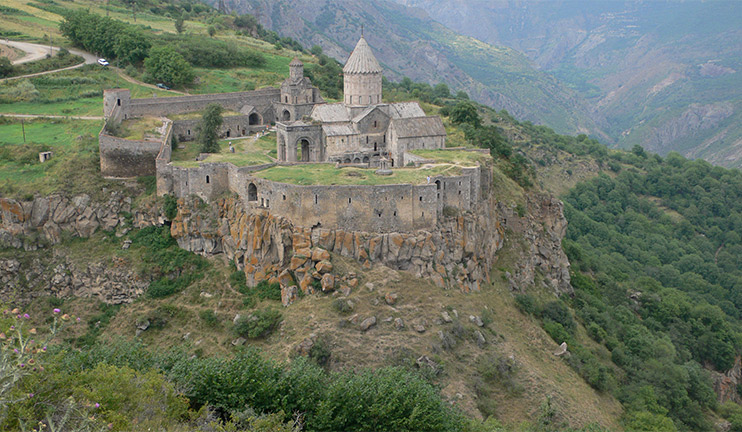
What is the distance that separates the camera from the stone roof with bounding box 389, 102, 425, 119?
54094 mm

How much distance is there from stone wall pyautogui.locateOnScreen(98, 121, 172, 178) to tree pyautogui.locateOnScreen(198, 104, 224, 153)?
12.2ft

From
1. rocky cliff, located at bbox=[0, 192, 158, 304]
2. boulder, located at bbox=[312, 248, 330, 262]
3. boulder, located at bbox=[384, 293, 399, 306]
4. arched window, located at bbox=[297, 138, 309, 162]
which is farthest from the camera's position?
arched window, located at bbox=[297, 138, 309, 162]

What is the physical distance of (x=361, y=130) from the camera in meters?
51.6

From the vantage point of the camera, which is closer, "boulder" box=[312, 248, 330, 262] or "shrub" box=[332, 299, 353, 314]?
"shrub" box=[332, 299, 353, 314]

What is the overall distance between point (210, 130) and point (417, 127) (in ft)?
49.1

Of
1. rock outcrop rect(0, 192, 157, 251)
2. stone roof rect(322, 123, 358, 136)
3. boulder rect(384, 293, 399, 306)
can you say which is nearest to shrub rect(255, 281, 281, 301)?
boulder rect(384, 293, 399, 306)

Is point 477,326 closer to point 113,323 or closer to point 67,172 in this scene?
point 113,323

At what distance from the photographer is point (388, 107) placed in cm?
5425

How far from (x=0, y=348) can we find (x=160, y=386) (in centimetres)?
655

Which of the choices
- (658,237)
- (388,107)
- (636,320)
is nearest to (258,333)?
(388,107)

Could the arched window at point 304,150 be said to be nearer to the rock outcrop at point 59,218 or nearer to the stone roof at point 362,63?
the stone roof at point 362,63

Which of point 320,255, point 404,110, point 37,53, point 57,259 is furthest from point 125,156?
point 37,53

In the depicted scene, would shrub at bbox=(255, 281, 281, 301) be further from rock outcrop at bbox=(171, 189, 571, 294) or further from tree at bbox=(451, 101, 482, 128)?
tree at bbox=(451, 101, 482, 128)

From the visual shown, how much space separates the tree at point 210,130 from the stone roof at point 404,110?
1303 centimetres
